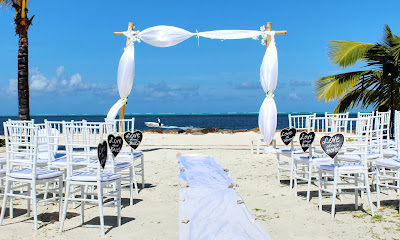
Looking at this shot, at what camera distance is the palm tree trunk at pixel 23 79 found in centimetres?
931

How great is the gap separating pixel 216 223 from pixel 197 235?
381 mm

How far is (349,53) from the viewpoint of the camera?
11.1 meters

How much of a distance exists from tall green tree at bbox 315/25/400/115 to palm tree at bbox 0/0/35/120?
331 inches

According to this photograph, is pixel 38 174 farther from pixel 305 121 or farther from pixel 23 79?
pixel 23 79

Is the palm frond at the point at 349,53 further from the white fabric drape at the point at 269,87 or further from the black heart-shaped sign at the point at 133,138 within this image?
the black heart-shaped sign at the point at 133,138

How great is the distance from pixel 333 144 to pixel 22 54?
320 inches

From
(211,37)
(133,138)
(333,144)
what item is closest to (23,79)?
(211,37)

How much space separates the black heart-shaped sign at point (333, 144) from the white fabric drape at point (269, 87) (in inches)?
165

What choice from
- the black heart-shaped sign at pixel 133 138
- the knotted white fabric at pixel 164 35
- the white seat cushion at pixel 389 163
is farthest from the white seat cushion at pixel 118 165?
the knotted white fabric at pixel 164 35

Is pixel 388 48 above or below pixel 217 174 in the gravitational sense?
above

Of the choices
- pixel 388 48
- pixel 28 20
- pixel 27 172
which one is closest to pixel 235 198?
pixel 27 172

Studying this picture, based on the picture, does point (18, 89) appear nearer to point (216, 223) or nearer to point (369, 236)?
point (216, 223)

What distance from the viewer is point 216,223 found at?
3791 mm

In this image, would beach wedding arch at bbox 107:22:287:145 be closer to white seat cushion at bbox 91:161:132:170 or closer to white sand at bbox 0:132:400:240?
white sand at bbox 0:132:400:240
